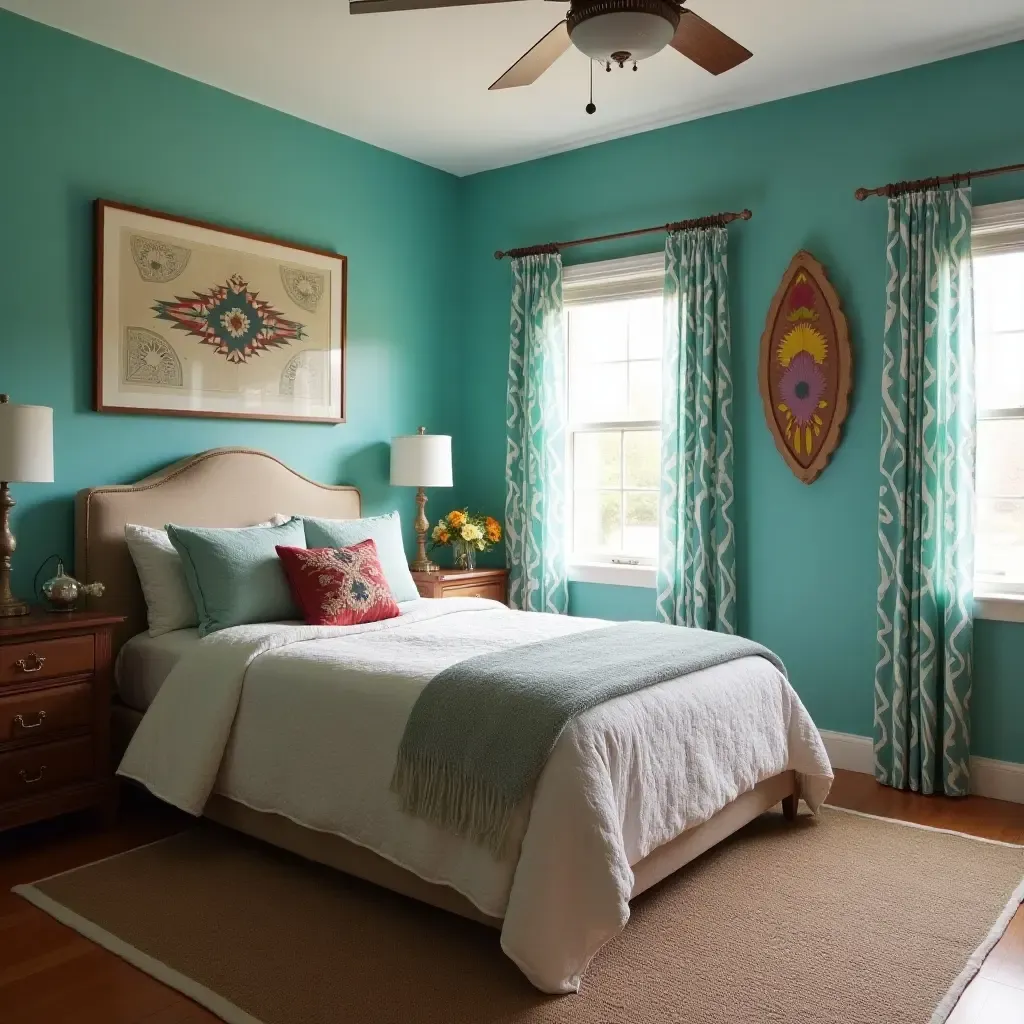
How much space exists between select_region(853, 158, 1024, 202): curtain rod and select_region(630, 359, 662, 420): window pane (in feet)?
4.07

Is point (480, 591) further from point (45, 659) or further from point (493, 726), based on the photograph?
point (493, 726)

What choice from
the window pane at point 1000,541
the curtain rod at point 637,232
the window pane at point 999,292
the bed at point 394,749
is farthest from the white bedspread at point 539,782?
the curtain rod at point 637,232

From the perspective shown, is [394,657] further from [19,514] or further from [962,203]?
[962,203]

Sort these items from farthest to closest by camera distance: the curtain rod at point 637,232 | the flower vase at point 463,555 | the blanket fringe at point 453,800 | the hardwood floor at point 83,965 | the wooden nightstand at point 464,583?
the flower vase at point 463,555, the wooden nightstand at point 464,583, the curtain rod at point 637,232, the blanket fringe at point 453,800, the hardwood floor at point 83,965

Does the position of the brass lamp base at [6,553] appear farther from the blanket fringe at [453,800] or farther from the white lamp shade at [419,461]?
the white lamp shade at [419,461]

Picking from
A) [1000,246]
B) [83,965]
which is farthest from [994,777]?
[83,965]

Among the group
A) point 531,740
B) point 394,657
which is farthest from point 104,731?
point 531,740

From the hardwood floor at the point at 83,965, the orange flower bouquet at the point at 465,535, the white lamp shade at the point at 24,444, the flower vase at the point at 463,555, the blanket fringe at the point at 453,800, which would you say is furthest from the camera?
the flower vase at the point at 463,555

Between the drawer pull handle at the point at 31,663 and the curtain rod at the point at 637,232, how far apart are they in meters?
3.11

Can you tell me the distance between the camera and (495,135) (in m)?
4.79

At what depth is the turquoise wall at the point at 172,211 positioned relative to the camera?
3.58 m

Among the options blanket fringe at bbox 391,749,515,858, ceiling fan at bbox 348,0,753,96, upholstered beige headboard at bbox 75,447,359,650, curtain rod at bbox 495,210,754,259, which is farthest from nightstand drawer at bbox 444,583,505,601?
ceiling fan at bbox 348,0,753,96

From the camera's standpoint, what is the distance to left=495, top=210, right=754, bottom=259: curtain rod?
4.37 m

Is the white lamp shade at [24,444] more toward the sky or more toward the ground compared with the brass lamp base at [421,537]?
more toward the sky
